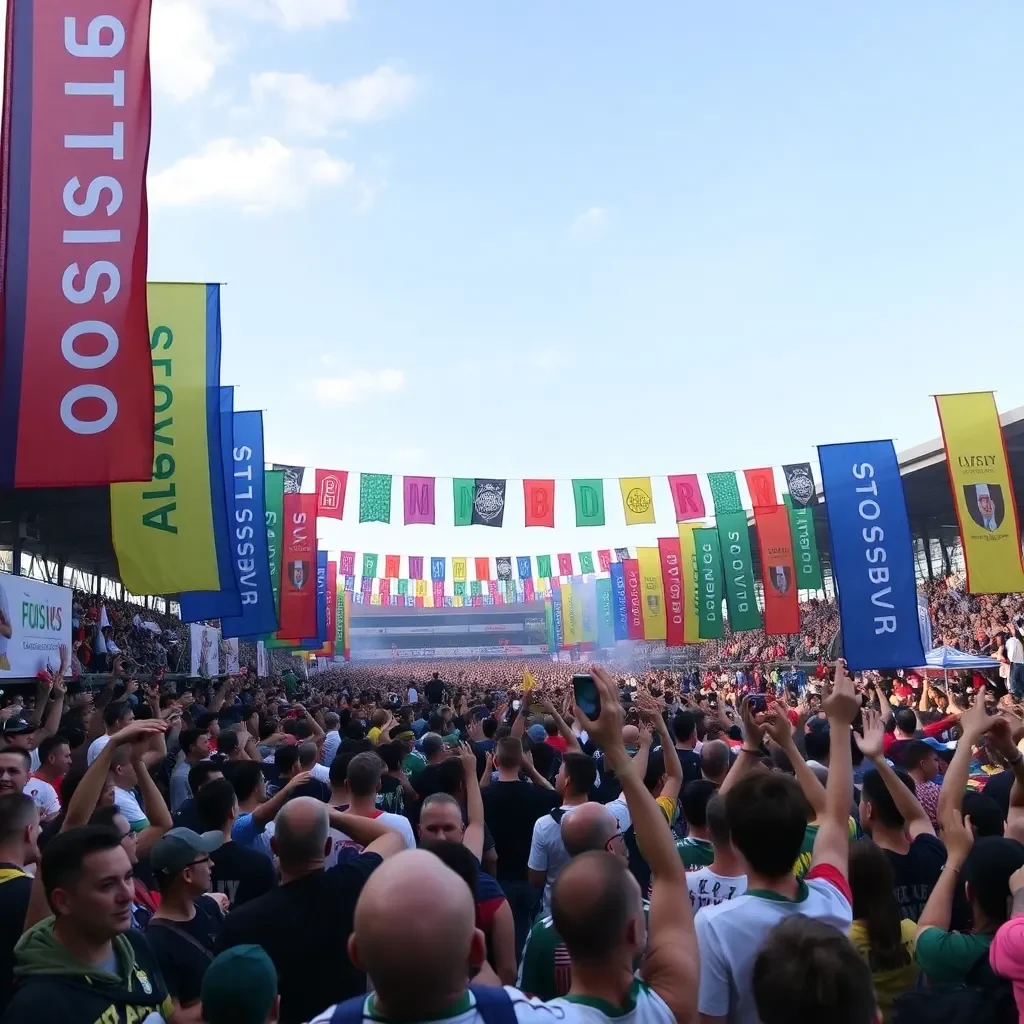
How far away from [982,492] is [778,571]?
30.2 ft

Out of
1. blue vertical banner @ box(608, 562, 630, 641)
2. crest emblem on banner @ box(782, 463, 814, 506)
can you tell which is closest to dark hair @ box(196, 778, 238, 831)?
crest emblem on banner @ box(782, 463, 814, 506)

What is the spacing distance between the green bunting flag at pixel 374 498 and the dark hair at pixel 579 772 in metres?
18.4

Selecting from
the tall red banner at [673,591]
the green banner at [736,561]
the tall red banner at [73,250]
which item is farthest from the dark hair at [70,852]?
the tall red banner at [673,591]

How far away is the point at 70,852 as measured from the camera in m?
2.78

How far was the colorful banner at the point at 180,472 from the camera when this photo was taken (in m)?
10.6

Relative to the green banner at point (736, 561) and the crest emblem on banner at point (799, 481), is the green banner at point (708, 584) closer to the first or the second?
the green banner at point (736, 561)

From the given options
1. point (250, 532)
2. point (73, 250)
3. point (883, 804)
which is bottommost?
point (883, 804)

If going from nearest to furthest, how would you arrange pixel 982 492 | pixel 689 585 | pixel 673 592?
pixel 982 492 → pixel 673 592 → pixel 689 585

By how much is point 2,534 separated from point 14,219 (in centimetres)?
2274

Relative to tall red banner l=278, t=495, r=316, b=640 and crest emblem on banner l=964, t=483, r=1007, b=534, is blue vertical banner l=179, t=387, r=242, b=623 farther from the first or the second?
crest emblem on banner l=964, t=483, r=1007, b=534

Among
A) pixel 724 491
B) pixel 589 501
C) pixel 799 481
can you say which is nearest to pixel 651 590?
pixel 724 491

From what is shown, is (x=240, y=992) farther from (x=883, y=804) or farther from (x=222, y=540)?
(x=222, y=540)

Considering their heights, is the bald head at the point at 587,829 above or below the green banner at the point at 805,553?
below

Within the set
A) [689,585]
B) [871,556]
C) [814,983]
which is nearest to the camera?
[814,983]
